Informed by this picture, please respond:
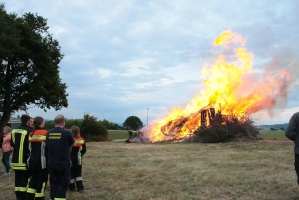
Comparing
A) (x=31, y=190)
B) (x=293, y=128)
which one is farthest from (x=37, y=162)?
(x=293, y=128)

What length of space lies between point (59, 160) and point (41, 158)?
21.4 inches

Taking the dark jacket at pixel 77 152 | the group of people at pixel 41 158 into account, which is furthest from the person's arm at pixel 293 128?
the dark jacket at pixel 77 152

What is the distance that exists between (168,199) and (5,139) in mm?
5993

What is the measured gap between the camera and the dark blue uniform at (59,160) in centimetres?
529

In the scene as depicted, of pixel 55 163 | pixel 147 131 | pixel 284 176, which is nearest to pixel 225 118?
pixel 147 131

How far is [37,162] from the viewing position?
5.62 meters

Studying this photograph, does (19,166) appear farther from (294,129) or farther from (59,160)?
(294,129)

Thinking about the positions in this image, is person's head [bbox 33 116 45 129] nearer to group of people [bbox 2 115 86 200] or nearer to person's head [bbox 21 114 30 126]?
group of people [bbox 2 115 86 200]

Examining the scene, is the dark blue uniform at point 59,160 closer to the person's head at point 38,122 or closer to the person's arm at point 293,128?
the person's head at point 38,122

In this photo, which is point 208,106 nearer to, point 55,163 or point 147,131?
point 147,131

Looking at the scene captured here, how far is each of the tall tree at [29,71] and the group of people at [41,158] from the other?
49.3 ft

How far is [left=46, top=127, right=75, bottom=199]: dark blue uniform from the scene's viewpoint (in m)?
5.29

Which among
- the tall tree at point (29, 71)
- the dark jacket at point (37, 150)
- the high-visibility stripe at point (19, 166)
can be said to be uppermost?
the tall tree at point (29, 71)

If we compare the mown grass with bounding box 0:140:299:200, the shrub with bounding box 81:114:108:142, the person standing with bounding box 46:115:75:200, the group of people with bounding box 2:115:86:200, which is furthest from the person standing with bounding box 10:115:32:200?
the shrub with bounding box 81:114:108:142
